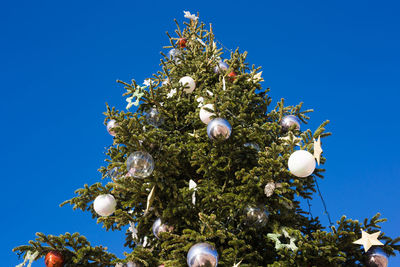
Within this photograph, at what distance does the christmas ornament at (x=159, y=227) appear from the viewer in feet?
18.2

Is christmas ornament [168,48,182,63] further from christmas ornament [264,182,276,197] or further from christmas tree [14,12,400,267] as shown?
christmas ornament [264,182,276,197]

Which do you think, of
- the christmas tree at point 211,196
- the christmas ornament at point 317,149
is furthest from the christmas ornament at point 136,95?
the christmas ornament at point 317,149

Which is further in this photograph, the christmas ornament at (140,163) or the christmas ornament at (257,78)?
the christmas ornament at (257,78)

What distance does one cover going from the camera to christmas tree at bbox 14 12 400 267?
16.1 ft

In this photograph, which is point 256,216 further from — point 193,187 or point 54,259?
point 54,259

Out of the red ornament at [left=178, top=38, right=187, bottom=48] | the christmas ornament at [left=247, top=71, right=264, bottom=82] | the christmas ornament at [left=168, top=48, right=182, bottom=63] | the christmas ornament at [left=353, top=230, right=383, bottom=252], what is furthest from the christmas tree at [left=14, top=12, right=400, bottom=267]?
the red ornament at [left=178, top=38, right=187, bottom=48]

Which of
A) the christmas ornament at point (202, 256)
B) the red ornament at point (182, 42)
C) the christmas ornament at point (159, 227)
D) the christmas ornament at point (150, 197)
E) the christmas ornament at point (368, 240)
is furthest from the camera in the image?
the red ornament at point (182, 42)

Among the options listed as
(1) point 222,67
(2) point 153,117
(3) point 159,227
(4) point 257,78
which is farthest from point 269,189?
(1) point 222,67

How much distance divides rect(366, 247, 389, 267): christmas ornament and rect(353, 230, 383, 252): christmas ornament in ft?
1.12

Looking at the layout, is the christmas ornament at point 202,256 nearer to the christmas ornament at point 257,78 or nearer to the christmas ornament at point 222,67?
the christmas ornament at point 257,78

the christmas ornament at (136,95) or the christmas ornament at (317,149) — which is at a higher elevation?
the christmas ornament at (136,95)

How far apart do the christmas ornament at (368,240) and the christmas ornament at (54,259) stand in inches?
165

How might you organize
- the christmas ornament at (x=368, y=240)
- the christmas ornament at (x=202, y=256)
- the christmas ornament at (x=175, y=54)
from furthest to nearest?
the christmas ornament at (x=175, y=54) < the christmas ornament at (x=368, y=240) < the christmas ornament at (x=202, y=256)

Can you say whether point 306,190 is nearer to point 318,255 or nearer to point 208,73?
point 318,255
